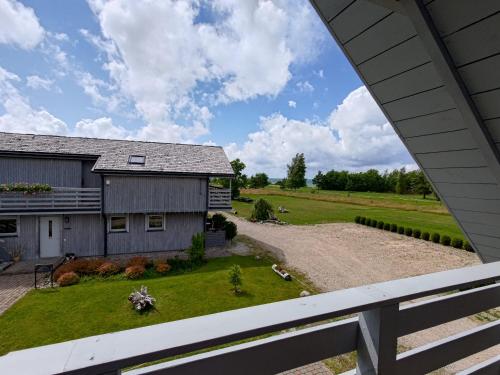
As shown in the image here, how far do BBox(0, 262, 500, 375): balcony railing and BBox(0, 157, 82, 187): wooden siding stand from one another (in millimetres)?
16026

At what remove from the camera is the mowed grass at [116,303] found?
6.61 metres

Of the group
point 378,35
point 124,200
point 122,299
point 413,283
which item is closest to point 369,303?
point 413,283

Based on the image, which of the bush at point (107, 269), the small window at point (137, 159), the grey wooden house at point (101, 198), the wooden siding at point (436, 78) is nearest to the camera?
the wooden siding at point (436, 78)

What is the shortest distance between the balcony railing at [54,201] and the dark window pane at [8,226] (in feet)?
3.54

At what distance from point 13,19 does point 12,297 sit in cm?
809

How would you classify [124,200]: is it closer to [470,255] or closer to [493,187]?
Result: [493,187]

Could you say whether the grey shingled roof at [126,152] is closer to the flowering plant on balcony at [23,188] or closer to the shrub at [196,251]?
the flowering plant on balcony at [23,188]

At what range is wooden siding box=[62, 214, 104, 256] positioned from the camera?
12961 mm

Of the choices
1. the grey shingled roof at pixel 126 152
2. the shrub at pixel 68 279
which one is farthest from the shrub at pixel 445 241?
the shrub at pixel 68 279

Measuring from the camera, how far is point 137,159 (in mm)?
13969

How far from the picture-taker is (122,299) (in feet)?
27.3

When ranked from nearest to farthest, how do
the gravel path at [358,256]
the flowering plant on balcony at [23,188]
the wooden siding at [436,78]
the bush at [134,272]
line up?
the wooden siding at [436,78], the gravel path at [358,256], the bush at [134,272], the flowering plant on balcony at [23,188]

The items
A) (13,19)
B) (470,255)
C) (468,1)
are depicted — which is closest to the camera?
(468,1)

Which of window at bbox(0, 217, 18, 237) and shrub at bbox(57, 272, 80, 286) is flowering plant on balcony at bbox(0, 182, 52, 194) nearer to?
window at bbox(0, 217, 18, 237)
